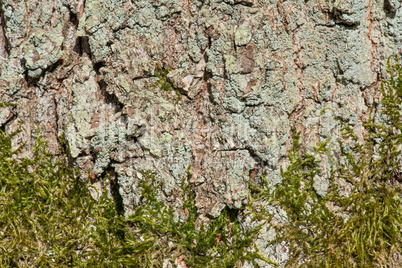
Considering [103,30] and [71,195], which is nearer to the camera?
[103,30]

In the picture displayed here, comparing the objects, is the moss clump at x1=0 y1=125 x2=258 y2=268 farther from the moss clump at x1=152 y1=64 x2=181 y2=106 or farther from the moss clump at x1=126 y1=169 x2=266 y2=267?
the moss clump at x1=152 y1=64 x2=181 y2=106

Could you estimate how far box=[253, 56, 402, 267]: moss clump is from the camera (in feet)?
7.45

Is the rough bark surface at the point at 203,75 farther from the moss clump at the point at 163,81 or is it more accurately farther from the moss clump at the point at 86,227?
the moss clump at the point at 86,227

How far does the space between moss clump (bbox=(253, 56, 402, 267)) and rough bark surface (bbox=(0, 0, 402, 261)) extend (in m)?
0.10

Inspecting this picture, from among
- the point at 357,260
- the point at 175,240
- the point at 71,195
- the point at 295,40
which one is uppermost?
the point at 295,40

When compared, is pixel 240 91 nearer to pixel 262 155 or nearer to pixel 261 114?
pixel 261 114

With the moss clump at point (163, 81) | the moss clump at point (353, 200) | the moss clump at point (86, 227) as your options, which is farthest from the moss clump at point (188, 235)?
the moss clump at point (163, 81)

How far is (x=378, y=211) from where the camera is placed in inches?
90.5

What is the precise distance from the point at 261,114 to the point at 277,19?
0.59m

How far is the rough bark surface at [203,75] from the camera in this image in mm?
2201

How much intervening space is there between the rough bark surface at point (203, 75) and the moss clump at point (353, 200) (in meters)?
0.10

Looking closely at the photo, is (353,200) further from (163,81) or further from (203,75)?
(163,81)

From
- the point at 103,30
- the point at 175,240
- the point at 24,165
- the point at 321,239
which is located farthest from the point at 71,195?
the point at 321,239

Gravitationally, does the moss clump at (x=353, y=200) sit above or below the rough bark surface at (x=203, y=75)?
below
